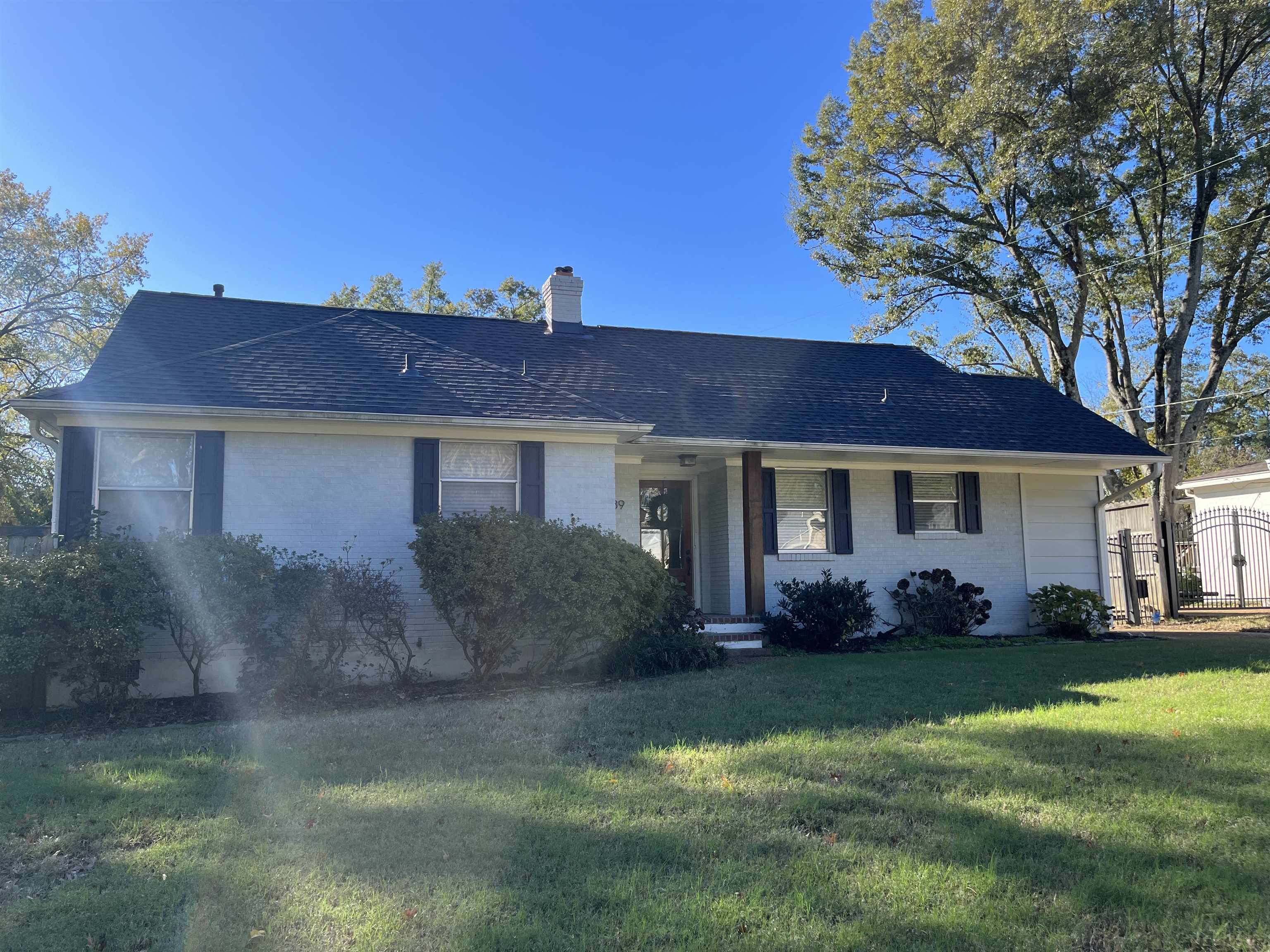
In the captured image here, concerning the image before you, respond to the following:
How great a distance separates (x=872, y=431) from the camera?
45.2ft

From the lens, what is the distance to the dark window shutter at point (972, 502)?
580 inches

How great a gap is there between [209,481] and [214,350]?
7.25ft

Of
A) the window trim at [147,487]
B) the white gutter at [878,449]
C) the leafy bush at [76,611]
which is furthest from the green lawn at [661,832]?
the white gutter at [878,449]

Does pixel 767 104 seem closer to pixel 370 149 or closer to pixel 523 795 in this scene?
pixel 370 149

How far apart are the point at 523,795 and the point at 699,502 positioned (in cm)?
976

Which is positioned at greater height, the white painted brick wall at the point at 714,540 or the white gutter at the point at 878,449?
the white gutter at the point at 878,449

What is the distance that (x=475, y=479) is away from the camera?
11.2 m

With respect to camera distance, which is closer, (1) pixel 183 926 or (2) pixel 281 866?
(1) pixel 183 926

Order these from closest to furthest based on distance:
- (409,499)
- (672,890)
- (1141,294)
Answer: (672,890) → (409,499) → (1141,294)

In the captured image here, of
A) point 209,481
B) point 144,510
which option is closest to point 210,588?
point 209,481

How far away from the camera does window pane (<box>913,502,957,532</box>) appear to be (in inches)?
575

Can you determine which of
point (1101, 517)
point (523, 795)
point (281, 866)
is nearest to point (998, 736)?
point (523, 795)

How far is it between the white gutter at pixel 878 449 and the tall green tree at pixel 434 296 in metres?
21.3

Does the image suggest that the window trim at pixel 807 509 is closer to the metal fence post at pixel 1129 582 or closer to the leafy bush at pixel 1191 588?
the metal fence post at pixel 1129 582
